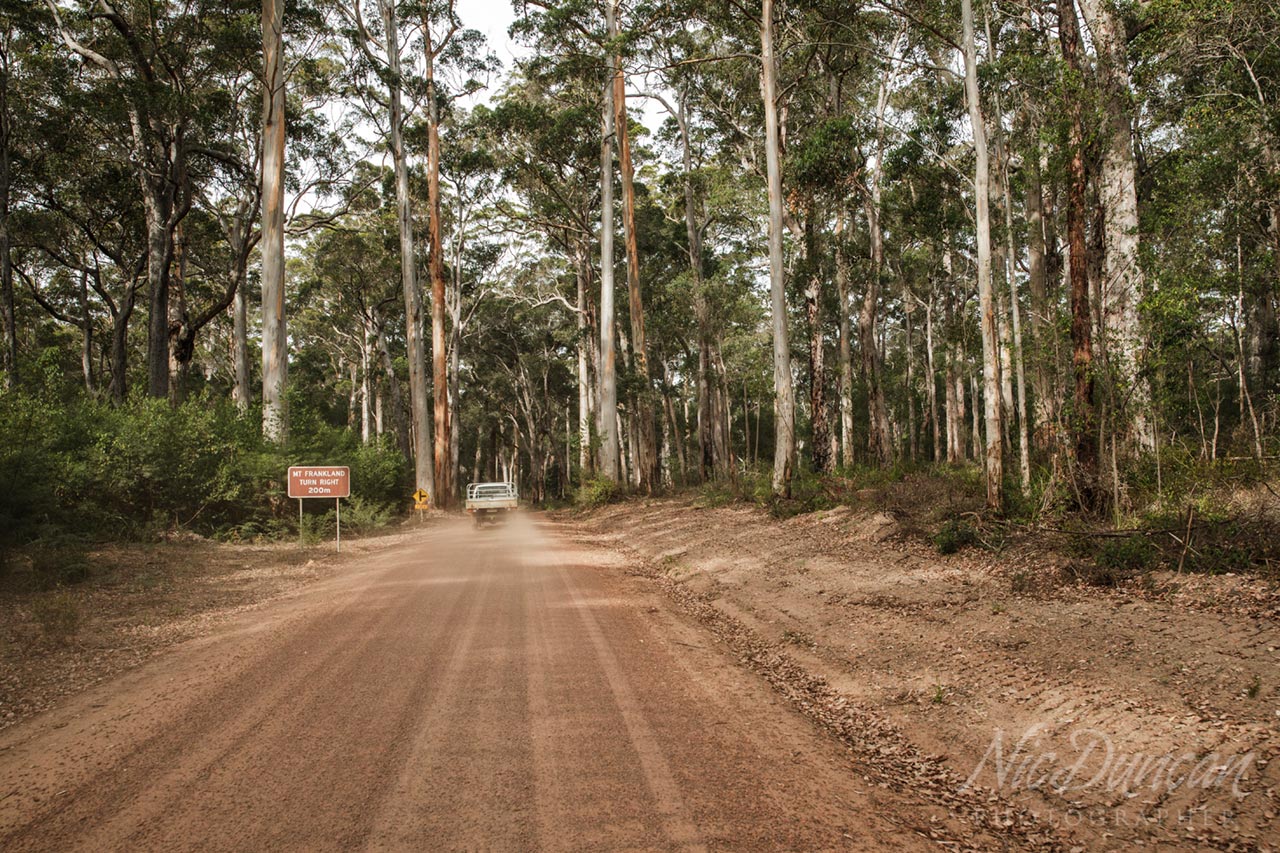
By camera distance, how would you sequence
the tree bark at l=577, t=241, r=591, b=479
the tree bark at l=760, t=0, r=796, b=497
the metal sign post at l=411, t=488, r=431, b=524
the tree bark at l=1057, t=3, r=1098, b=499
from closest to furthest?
the tree bark at l=1057, t=3, r=1098, b=499, the tree bark at l=760, t=0, r=796, b=497, the metal sign post at l=411, t=488, r=431, b=524, the tree bark at l=577, t=241, r=591, b=479

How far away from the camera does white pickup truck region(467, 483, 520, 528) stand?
2369 cm

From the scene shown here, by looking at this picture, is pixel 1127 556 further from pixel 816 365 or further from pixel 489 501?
pixel 489 501

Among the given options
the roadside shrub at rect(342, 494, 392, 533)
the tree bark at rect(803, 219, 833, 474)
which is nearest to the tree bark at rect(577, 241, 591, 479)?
the roadside shrub at rect(342, 494, 392, 533)

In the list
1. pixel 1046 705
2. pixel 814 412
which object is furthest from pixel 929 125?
pixel 1046 705

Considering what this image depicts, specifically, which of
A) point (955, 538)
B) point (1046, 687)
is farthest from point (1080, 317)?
point (1046, 687)

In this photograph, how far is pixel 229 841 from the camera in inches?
125

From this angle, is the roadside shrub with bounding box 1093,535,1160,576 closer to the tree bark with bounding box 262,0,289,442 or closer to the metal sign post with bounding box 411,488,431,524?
the tree bark with bounding box 262,0,289,442

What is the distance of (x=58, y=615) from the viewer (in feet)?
25.7

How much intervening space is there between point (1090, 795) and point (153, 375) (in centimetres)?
2350

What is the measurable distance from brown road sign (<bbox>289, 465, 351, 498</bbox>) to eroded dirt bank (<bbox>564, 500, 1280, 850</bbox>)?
8.92 m

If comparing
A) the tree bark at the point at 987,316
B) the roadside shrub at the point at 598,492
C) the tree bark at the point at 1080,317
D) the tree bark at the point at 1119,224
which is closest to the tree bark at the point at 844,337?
the roadside shrub at the point at 598,492

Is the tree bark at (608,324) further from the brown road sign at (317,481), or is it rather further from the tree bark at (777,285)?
the brown road sign at (317,481)

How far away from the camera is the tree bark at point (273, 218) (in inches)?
763

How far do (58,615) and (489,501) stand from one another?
53.3 feet
